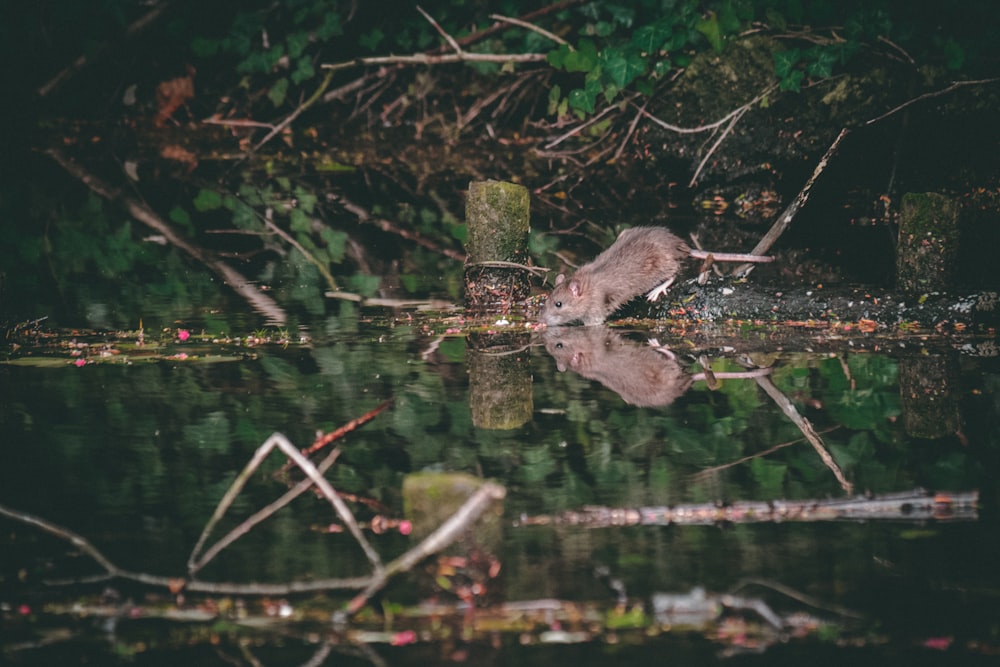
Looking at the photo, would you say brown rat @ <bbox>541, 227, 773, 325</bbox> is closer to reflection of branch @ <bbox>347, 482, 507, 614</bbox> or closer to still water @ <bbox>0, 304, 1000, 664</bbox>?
still water @ <bbox>0, 304, 1000, 664</bbox>

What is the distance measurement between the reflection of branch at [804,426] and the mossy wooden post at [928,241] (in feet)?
4.99

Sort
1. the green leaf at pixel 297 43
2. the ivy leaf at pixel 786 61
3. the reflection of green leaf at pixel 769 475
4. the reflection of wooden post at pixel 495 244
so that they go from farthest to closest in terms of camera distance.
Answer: the green leaf at pixel 297 43
the ivy leaf at pixel 786 61
the reflection of wooden post at pixel 495 244
the reflection of green leaf at pixel 769 475

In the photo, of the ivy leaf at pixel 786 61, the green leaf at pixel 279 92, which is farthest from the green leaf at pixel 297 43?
the ivy leaf at pixel 786 61

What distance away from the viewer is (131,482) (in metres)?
4.59

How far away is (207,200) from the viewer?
485 inches

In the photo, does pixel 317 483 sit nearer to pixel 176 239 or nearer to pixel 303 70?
pixel 176 239

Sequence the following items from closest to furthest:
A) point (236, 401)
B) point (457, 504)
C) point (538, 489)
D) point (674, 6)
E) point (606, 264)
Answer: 1. point (457, 504)
2. point (538, 489)
3. point (236, 401)
4. point (606, 264)
5. point (674, 6)

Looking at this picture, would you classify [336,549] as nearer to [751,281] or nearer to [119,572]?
[119,572]

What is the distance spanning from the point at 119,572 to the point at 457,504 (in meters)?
1.03

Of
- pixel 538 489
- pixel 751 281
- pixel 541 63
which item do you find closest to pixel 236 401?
pixel 538 489

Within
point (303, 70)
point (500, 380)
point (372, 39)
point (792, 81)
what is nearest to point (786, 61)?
point (792, 81)

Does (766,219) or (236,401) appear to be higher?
(766,219)

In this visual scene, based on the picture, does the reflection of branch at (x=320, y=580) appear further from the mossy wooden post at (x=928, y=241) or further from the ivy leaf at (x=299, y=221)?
the ivy leaf at (x=299, y=221)

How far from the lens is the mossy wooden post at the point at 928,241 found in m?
6.84
